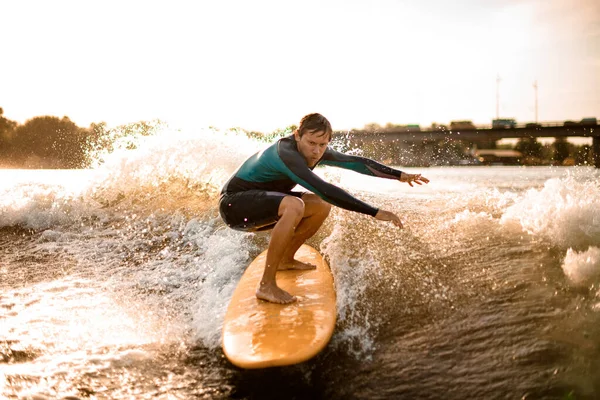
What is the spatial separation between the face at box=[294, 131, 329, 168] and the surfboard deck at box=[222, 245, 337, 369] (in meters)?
1.08

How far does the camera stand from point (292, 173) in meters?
3.69

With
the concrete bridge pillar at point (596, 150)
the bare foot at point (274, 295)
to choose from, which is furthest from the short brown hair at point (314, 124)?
the concrete bridge pillar at point (596, 150)

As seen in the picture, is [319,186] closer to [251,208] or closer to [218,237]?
[251,208]

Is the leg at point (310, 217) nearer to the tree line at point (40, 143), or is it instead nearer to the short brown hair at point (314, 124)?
the short brown hair at point (314, 124)

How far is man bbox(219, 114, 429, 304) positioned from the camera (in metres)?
3.61

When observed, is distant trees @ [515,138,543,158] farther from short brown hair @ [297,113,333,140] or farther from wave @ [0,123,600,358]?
short brown hair @ [297,113,333,140]

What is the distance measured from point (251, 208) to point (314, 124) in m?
0.90

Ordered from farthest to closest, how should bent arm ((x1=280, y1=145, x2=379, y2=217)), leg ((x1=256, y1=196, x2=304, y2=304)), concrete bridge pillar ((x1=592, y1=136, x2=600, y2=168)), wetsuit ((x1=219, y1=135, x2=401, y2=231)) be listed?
concrete bridge pillar ((x1=592, y1=136, x2=600, y2=168)) → leg ((x1=256, y1=196, x2=304, y2=304)) → wetsuit ((x1=219, y1=135, x2=401, y2=231)) → bent arm ((x1=280, y1=145, x2=379, y2=217))

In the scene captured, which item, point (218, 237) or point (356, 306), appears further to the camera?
point (218, 237)

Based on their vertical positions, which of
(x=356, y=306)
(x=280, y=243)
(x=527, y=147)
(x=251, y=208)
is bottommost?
(x=356, y=306)

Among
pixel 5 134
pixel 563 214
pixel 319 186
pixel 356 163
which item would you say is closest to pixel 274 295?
pixel 319 186

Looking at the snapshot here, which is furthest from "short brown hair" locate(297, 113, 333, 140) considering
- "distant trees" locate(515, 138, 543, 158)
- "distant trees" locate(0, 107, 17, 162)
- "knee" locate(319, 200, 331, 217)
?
"distant trees" locate(515, 138, 543, 158)

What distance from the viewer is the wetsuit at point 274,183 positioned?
141 inches

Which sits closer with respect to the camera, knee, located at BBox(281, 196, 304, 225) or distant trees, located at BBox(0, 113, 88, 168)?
knee, located at BBox(281, 196, 304, 225)
